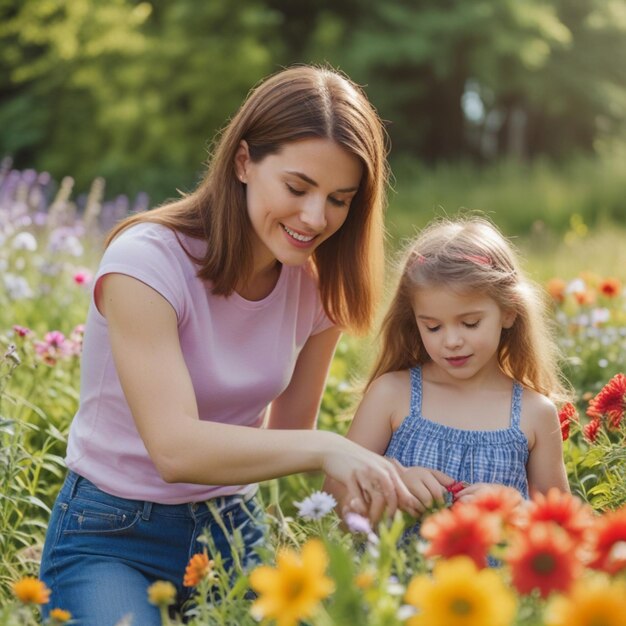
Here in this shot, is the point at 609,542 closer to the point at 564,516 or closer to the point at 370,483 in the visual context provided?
the point at 564,516

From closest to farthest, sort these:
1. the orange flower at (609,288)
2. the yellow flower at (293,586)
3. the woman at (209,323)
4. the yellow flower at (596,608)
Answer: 1. the yellow flower at (596,608)
2. the yellow flower at (293,586)
3. the woman at (209,323)
4. the orange flower at (609,288)

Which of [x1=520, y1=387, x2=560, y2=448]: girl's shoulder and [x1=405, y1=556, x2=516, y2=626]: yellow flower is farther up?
[x1=520, y1=387, x2=560, y2=448]: girl's shoulder

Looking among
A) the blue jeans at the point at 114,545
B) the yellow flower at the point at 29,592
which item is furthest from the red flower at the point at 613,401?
the yellow flower at the point at 29,592

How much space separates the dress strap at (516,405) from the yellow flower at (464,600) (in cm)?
138

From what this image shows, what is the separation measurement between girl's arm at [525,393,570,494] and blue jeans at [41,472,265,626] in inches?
27.3

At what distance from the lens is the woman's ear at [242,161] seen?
2.32 meters

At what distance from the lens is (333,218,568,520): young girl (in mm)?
2326

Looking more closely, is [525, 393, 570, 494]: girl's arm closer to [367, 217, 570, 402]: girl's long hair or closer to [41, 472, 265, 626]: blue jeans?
[367, 217, 570, 402]: girl's long hair

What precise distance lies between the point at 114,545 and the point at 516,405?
1056 mm

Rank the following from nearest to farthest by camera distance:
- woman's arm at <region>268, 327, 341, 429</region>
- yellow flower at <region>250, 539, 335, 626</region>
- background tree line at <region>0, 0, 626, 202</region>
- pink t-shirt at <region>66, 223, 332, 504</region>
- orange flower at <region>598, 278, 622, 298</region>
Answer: yellow flower at <region>250, 539, 335, 626</region> < pink t-shirt at <region>66, 223, 332, 504</region> < woman's arm at <region>268, 327, 341, 429</region> < orange flower at <region>598, 278, 622, 298</region> < background tree line at <region>0, 0, 626, 202</region>

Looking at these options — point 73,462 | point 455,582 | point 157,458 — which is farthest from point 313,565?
point 73,462

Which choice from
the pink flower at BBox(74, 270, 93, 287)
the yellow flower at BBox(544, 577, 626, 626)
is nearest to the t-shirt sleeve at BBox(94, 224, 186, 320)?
the yellow flower at BBox(544, 577, 626, 626)

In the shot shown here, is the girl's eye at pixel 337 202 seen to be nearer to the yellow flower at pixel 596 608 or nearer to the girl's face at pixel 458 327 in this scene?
the girl's face at pixel 458 327

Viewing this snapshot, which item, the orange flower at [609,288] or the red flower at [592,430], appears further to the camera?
the orange flower at [609,288]
